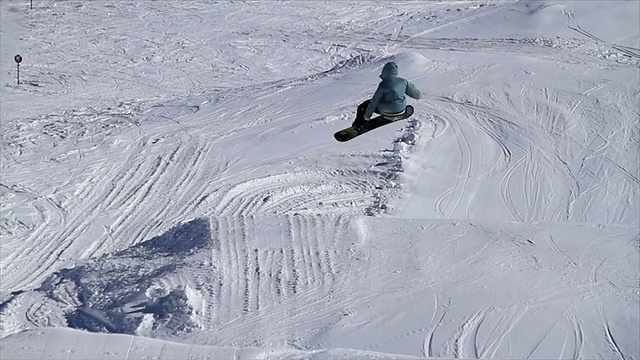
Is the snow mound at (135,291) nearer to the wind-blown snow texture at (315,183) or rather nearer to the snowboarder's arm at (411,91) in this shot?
the wind-blown snow texture at (315,183)

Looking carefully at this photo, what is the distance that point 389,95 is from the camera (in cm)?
622

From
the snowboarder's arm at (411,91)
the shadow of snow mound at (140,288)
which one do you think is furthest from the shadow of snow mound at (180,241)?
the snowboarder's arm at (411,91)

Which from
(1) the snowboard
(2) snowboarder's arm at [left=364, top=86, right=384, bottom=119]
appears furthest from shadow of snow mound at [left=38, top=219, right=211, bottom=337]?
(2) snowboarder's arm at [left=364, top=86, right=384, bottom=119]

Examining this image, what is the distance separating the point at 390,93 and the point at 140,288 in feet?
24.9

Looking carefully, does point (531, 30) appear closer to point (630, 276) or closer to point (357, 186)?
point (357, 186)

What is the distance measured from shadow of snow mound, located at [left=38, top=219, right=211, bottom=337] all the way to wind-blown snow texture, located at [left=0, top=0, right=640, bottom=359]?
0.13 ft

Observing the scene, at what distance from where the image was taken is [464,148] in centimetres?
1836

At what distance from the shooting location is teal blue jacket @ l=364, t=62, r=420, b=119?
6188mm

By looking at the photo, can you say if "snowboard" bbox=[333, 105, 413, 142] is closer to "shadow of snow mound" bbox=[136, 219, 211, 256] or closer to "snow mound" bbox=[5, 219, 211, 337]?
"snow mound" bbox=[5, 219, 211, 337]

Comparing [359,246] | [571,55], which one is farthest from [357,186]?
[571,55]

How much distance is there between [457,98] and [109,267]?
29.1 ft

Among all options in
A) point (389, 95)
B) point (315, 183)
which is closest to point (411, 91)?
point (389, 95)

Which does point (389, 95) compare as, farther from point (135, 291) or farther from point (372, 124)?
point (135, 291)

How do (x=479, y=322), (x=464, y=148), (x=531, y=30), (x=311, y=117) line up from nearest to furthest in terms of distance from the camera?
(x=479, y=322) < (x=464, y=148) < (x=311, y=117) < (x=531, y=30)
